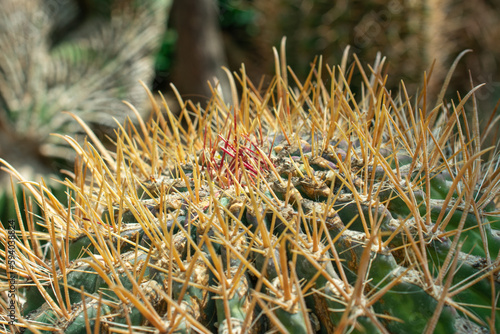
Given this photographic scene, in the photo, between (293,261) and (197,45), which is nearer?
(293,261)

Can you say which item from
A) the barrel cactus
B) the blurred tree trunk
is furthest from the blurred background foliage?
the barrel cactus

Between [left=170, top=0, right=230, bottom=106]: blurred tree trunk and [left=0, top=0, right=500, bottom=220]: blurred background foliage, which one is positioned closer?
[left=0, top=0, right=500, bottom=220]: blurred background foliage

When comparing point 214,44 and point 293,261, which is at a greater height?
point 214,44

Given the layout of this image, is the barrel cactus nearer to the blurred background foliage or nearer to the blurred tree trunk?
the blurred background foliage

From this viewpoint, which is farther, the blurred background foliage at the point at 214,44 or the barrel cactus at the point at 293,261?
the blurred background foliage at the point at 214,44

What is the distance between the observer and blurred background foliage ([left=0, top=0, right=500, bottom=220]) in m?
2.64

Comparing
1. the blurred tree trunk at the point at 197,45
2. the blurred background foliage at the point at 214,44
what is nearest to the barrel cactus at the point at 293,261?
the blurred background foliage at the point at 214,44

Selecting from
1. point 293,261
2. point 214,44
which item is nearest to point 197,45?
point 214,44

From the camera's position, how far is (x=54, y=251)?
2.02 feet

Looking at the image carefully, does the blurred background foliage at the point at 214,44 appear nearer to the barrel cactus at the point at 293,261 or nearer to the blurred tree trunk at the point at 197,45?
the blurred tree trunk at the point at 197,45

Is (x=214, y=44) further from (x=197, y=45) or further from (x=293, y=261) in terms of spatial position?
(x=293, y=261)

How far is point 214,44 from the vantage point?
3.64 m

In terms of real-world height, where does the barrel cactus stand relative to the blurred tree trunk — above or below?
below

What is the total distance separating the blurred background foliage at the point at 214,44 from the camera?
2.64m
